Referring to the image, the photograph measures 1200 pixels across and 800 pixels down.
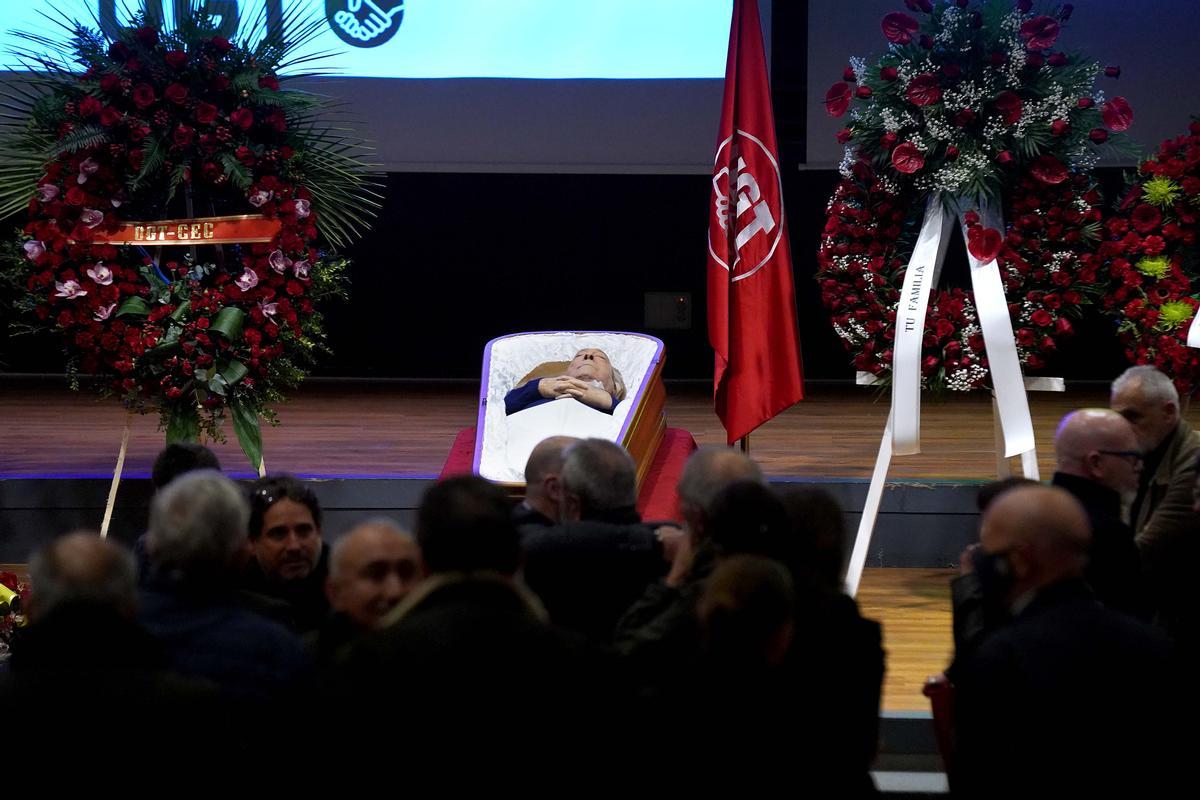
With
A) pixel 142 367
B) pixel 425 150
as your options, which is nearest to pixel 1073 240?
pixel 142 367

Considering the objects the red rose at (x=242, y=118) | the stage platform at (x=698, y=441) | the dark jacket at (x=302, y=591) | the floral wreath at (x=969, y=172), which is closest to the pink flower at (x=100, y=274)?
the red rose at (x=242, y=118)

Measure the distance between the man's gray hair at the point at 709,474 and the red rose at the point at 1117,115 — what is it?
8.70 ft

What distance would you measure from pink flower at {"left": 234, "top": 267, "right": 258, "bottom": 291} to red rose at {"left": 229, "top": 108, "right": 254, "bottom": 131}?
0.52 metres

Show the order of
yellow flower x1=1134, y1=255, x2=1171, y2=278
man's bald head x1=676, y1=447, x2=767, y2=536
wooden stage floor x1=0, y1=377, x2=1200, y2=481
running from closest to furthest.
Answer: man's bald head x1=676, y1=447, x2=767, y2=536
yellow flower x1=1134, y1=255, x2=1171, y2=278
wooden stage floor x1=0, y1=377, x2=1200, y2=481

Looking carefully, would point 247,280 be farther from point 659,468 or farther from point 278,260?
point 659,468

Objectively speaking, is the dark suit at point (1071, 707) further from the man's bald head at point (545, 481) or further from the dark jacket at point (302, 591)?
the dark jacket at point (302, 591)

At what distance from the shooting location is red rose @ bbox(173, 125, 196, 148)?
530cm

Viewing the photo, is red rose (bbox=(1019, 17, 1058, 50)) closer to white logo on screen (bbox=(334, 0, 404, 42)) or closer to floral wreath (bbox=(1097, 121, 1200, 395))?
floral wreath (bbox=(1097, 121, 1200, 395))

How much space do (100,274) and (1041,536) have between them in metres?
3.96

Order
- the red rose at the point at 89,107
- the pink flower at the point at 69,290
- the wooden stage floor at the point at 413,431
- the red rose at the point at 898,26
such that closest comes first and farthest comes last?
the red rose at the point at 898,26 → the red rose at the point at 89,107 → the pink flower at the point at 69,290 → the wooden stage floor at the point at 413,431

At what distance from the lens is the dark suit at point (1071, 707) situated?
2.27 metres

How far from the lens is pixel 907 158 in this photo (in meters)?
A: 4.99

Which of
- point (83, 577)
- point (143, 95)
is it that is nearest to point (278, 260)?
point (143, 95)

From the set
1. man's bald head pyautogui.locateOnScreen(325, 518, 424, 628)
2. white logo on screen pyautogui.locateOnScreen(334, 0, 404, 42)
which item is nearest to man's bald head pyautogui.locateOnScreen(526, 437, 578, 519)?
man's bald head pyautogui.locateOnScreen(325, 518, 424, 628)
